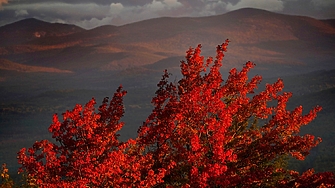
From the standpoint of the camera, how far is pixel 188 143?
1639 centimetres

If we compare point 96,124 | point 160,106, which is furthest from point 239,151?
point 96,124

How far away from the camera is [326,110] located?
146500 mm

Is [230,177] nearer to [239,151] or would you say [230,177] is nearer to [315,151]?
[239,151]

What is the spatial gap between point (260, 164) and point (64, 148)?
25.2ft

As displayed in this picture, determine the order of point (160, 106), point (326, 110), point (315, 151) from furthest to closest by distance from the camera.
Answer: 1. point (326, 110)
2. point (315, 151)
3. point (160, 106)

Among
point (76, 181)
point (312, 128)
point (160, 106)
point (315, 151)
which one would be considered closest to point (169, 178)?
point (160, 106)

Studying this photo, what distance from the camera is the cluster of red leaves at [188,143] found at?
14.8 metres

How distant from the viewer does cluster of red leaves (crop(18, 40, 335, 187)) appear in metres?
14.8

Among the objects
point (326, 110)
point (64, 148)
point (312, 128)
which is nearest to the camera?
point (64, 148)

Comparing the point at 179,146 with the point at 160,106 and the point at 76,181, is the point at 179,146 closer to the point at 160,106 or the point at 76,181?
the point at 160,106

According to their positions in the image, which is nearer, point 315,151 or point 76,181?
point 76,181

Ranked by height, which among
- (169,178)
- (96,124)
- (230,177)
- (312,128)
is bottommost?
(312,128)

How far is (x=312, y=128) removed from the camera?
4857 inches

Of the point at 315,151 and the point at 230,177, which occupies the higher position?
the point at 230,177
